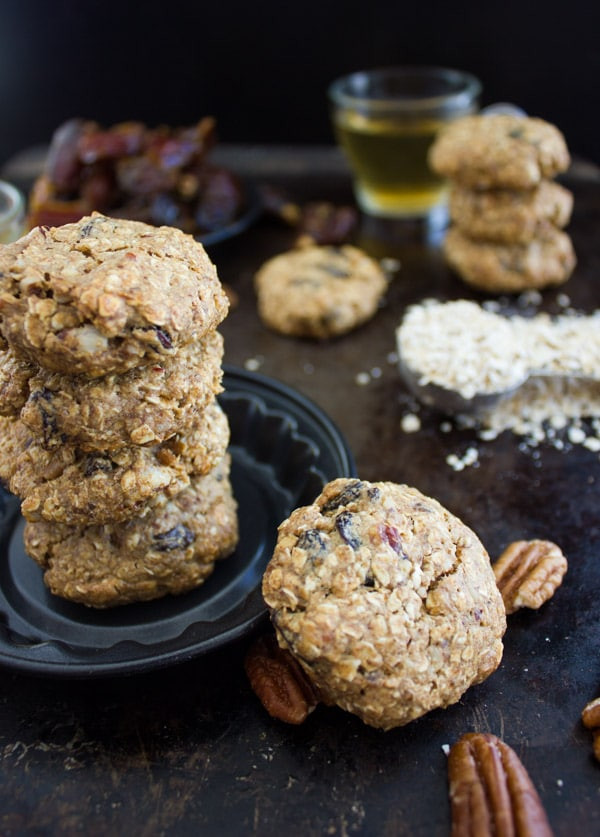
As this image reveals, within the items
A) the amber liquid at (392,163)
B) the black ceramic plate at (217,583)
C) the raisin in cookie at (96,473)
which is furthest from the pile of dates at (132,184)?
the raisin in cookie at (96,473)

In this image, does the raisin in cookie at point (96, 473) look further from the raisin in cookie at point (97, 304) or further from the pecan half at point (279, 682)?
the pecan half at point (279, 682)

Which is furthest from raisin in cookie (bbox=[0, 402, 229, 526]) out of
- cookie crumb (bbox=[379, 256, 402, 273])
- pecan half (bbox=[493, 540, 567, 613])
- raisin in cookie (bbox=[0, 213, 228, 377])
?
cookie crumb (bbox=[379, 256, 402, 273])

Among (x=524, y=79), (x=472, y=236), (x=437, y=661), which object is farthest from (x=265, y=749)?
(x=524, y=79)

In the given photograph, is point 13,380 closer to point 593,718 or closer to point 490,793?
point 490,793

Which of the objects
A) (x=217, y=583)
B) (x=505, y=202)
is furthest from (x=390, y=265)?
(x=217, y=583)

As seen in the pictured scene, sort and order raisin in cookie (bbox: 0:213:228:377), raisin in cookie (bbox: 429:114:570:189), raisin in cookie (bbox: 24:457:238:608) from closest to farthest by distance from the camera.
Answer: raisin in cookie (bbox: 0:213:228:377) → raisin in cookie (bbox: 24:457:238:608) → raisin in cookie (bbox: 429:114:570:189)

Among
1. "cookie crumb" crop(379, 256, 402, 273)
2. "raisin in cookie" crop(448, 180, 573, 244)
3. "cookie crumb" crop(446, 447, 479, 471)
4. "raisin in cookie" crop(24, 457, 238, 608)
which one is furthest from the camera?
"cookie crumb" crop(379, 256, 402, 273)

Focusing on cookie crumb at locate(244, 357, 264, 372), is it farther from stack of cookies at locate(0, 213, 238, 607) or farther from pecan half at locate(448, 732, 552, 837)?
pecan half at locate(448, 732, 552, 837)
